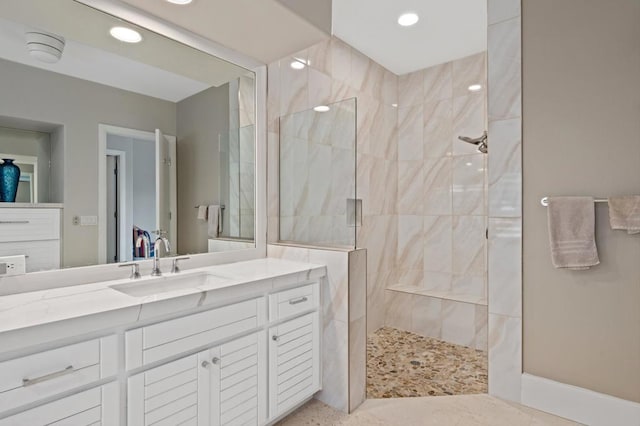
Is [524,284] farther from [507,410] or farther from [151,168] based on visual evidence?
[151,168]

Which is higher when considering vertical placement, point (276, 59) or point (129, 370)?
point (276, 59)

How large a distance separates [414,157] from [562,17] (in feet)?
6.00

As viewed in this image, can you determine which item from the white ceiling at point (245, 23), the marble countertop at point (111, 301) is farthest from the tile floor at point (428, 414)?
the white ceiling at point (245, 23)

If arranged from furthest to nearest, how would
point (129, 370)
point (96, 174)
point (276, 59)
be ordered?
point (276, 59)
point (96, 174)
point (129, 370)

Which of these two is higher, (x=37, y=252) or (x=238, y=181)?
(x=238, y=181)

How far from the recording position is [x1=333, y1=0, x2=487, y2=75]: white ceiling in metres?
2.49

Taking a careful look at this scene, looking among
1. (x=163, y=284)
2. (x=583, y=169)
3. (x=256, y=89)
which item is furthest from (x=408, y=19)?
(x=163, y=284)

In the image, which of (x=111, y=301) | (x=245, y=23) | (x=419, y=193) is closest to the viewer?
(x=111, y=301)

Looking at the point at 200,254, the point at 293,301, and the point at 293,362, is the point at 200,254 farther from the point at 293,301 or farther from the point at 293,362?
the point at 293,362

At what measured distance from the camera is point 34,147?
5.02 feet

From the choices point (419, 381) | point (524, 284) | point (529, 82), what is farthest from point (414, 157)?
point (419, 381)

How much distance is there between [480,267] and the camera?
3301 mm

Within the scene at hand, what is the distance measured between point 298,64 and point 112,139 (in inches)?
55.9

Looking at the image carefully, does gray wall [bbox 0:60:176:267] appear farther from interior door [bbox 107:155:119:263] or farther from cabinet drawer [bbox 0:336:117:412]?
cabinet drawer [bbox 0:336:117:412]
